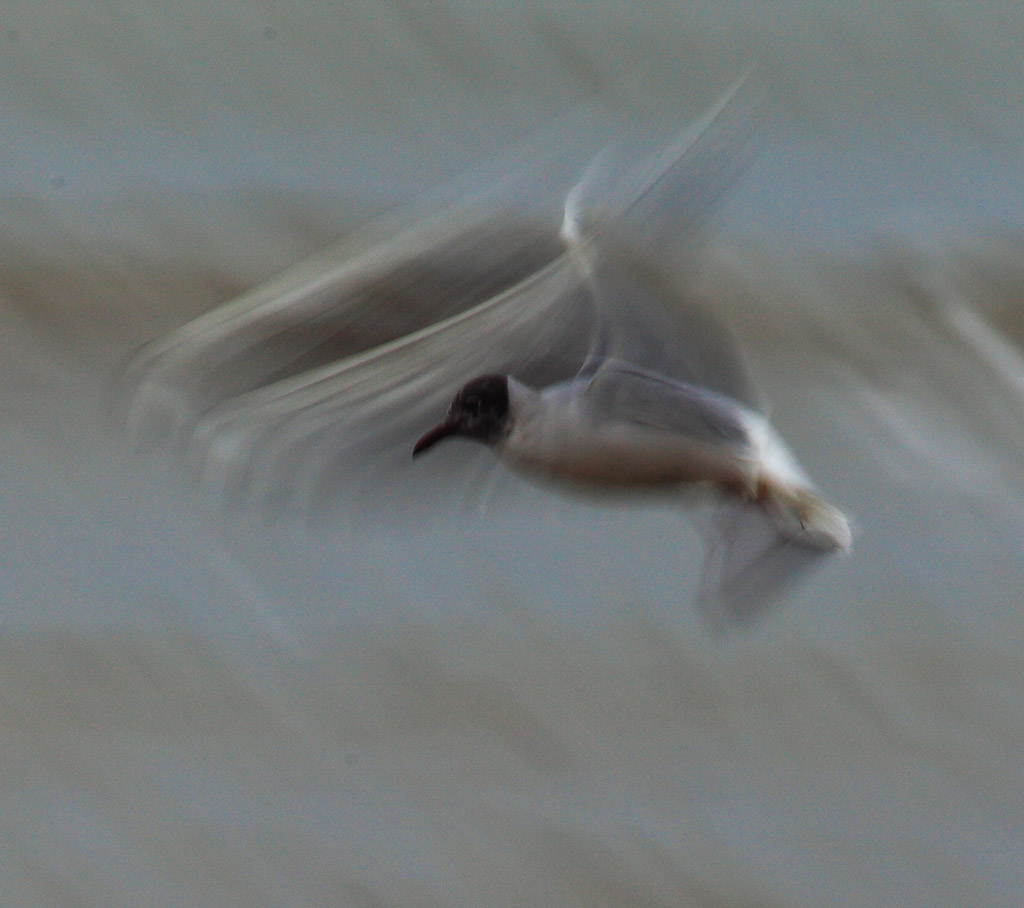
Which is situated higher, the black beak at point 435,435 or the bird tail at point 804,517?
the bird tail at point 804,517

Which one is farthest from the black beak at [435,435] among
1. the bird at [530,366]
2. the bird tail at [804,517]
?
the bird tail at [804,517]

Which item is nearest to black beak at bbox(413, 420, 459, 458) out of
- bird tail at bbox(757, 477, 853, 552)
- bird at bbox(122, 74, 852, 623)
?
bird at bbox(122, 74, 852, 623)

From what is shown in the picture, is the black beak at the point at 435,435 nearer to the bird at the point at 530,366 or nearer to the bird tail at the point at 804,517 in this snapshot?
the bird at the point at 530,366

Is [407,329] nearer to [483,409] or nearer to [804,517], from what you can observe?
[483,409]

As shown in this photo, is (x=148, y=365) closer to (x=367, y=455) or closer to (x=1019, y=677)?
(x=367, y=455)

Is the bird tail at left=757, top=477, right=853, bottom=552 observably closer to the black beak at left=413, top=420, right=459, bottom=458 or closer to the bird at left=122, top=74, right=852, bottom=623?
the bird at left=122, top=74, right=852, bottom=623

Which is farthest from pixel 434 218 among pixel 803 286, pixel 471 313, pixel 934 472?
pixel 934 472

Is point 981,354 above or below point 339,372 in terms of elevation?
above
